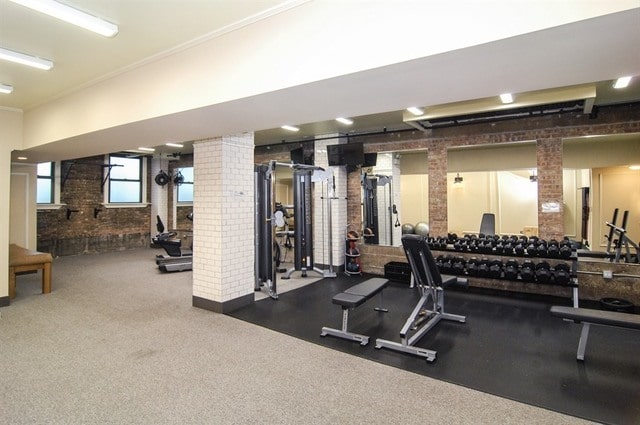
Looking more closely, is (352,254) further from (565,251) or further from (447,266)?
(565,251)

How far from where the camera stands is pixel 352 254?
6.66 metres

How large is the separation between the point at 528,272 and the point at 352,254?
9.96 feet

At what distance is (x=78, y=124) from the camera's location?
4078 mm

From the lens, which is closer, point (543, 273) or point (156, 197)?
point (543, 273)

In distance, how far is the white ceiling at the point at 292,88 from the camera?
5.70 feet

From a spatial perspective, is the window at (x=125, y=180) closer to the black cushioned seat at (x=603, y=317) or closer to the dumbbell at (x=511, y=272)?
the dumbbell at (x=511, y=272)

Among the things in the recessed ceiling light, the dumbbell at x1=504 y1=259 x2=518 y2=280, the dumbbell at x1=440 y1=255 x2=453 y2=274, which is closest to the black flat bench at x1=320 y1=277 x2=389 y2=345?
the dumbbell at x1=440 y1=255 x2=453 y2=274

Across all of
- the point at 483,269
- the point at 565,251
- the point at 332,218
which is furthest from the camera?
the point at 332,218

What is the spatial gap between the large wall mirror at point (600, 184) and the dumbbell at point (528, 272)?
92.3 inches

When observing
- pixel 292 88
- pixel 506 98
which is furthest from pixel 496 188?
pixel 292 88

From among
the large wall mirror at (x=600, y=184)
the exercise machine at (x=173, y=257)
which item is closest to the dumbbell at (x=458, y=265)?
the large wall mirror at (x=600, y=184)

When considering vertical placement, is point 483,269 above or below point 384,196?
below

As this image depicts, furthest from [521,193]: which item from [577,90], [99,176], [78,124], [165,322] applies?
[99,176]

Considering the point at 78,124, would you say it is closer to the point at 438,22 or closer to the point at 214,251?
the point at 214,251
